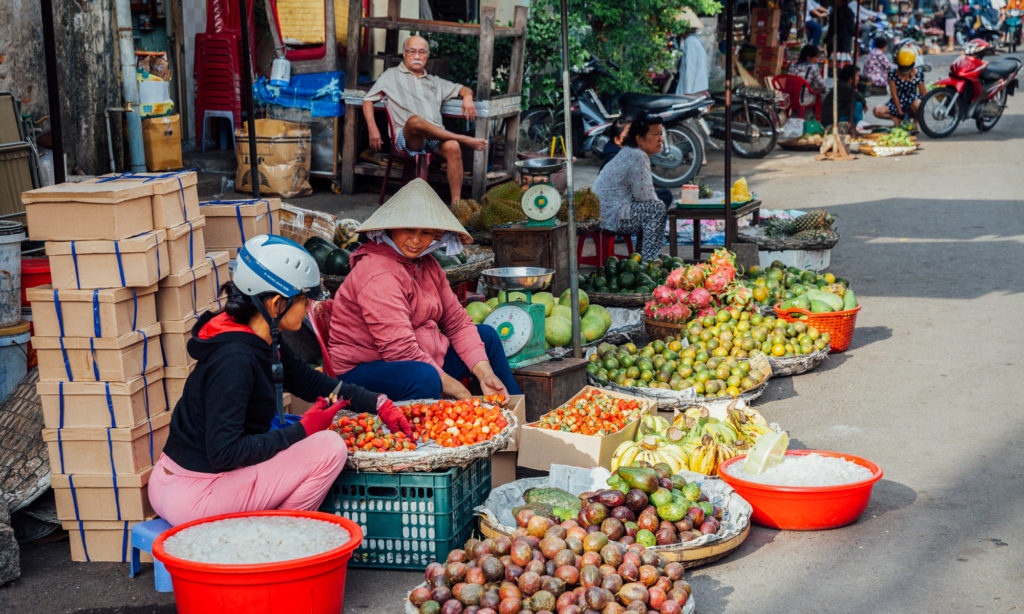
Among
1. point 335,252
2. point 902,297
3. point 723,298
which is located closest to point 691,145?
point 902,297

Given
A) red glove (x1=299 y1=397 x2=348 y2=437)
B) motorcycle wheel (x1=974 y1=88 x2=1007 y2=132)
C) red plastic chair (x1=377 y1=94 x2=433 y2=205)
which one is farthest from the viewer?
motorcycle wheel (x1=974 y1=88 x2=1007 y2=132)

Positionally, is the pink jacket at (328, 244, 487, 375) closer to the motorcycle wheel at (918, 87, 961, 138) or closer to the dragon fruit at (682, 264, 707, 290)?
the dragon fruit at (682, 264, 707, 290)

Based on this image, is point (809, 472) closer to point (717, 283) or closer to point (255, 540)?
point (255, 540)

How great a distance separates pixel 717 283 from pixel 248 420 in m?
3.71

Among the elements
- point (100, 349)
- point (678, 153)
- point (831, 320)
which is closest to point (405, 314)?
point (100, 349)

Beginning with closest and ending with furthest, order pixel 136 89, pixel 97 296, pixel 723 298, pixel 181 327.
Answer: pixel 97 296
pixel 181 327
pixel 723 298
pixel 136 89

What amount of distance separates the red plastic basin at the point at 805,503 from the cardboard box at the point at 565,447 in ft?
1.82

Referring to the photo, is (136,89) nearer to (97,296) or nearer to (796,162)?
(97,296)

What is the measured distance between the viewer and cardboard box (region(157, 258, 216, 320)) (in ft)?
12.5

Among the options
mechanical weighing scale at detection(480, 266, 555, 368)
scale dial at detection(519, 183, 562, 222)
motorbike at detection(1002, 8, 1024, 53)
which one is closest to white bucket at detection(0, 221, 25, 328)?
mechanical weighing scale at detection(480, 266, 555, 368)

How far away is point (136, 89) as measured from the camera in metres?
8.32

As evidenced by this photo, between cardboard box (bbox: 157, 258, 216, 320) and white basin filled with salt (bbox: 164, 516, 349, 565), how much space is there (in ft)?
3.10

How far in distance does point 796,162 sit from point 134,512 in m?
12.7

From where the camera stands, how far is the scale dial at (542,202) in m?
6.51
